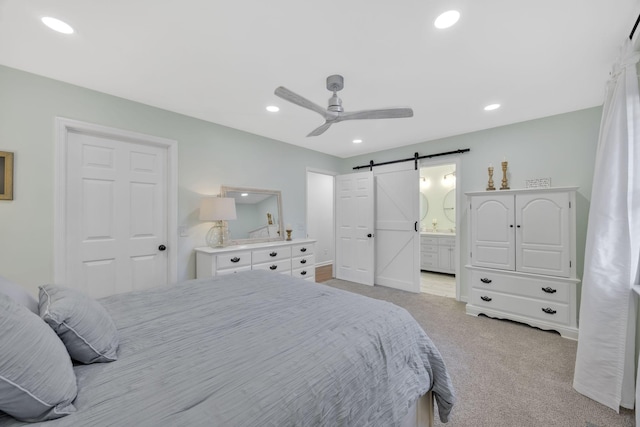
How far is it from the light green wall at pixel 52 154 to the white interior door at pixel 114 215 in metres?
0.14

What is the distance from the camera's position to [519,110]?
2.98 metres

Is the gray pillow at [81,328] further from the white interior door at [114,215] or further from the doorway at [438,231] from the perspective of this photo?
the doorway at [438,231]

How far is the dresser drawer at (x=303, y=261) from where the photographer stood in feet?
12.2

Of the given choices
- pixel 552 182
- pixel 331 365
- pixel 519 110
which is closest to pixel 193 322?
pixel 331 365

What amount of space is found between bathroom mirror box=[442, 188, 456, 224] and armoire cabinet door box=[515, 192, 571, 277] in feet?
9.32

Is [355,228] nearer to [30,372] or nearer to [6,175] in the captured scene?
[6,175]

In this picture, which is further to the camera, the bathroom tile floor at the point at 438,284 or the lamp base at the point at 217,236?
the bathroom tile floor at the point at 438,284

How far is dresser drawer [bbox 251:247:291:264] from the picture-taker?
3.26 m

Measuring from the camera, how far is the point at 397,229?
4.47m

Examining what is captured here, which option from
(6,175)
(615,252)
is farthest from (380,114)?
(6,175)

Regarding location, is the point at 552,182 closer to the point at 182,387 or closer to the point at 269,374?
the point at 269,374

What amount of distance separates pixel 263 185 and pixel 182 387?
129 inches

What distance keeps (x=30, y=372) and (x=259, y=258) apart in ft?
8.52

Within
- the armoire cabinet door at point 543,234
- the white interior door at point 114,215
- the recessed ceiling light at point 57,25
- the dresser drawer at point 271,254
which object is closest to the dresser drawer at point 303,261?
the dresser drawer at point 271,254
